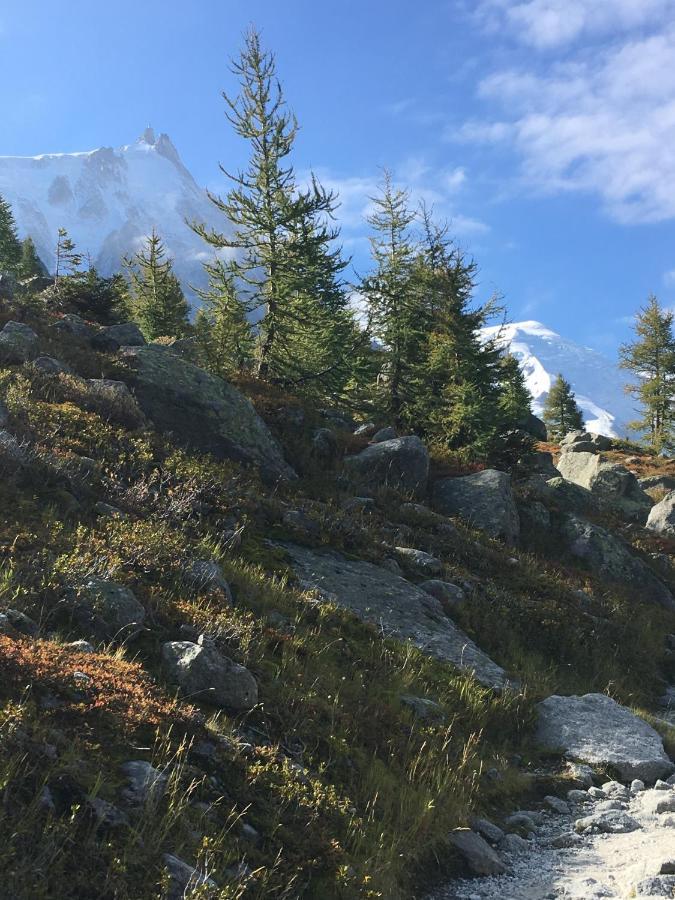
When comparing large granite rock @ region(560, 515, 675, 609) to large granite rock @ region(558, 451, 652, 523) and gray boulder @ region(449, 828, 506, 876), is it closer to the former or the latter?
large granite rock @ region(558, 451, 652, 523)

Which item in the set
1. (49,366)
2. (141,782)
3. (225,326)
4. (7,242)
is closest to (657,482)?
(225,326)

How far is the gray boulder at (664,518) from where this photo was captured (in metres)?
21.0

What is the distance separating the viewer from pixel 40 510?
20.2 feet

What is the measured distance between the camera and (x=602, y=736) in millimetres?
6320

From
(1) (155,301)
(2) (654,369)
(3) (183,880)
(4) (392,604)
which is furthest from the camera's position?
(2) (654,369)

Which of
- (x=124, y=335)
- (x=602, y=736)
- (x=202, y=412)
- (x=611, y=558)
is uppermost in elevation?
(x=124, y=335)

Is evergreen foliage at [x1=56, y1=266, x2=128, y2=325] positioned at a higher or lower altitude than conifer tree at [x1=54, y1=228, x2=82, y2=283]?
lower

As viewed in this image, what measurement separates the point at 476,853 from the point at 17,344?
40.2ft

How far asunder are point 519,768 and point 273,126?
22.3 metres

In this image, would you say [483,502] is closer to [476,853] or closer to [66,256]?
[476,853]

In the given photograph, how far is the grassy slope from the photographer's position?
2.83 meters

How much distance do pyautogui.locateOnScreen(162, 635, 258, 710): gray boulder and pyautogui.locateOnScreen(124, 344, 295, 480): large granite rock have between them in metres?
7.66

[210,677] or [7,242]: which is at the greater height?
[7,242]

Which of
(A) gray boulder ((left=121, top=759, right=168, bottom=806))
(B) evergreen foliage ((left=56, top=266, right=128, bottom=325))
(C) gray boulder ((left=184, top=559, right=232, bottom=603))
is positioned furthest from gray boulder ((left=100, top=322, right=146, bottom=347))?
(A) gray boulder ((left=121, top=759, right=168, bottom=806))
